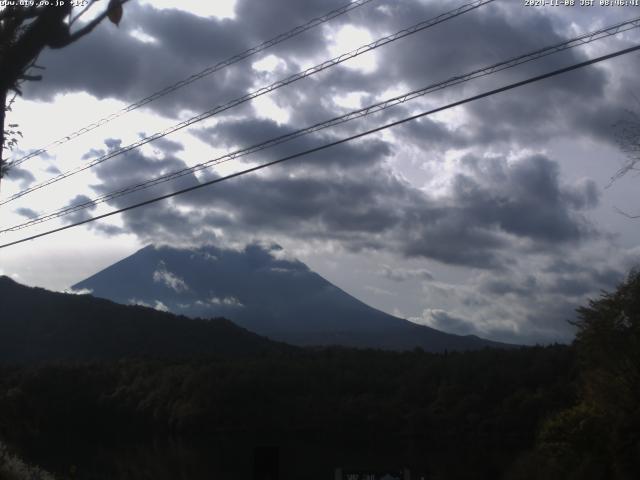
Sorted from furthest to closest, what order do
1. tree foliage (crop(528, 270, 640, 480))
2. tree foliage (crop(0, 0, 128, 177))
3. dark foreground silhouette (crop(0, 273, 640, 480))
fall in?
1. dark foreground silhouette (crop(0, 273, 640, 480))
2. tree foliage (crop(528, 270, 640, 480))
3. tree foliage (crop(0, 0, 128, 177))

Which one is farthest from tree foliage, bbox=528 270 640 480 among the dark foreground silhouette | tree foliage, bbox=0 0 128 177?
tree foliage, bbox=0 0 128 177

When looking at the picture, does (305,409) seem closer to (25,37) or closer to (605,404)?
(605,404)

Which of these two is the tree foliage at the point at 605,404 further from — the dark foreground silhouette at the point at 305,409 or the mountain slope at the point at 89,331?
the mountain slope at the point at 89,331

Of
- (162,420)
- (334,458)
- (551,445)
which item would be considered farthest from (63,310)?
(551,445)

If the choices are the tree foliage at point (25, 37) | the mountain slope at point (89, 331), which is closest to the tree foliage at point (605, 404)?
the tree foliage at point (25, 37)

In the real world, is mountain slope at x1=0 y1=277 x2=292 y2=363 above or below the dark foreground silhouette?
above

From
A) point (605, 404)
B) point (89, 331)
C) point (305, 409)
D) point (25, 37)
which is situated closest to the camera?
point (25, 37)

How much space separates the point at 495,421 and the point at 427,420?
22.4ft

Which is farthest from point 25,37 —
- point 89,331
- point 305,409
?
point 89,331

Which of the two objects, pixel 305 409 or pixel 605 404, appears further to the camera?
pixel 305 409

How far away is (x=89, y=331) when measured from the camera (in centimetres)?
9581

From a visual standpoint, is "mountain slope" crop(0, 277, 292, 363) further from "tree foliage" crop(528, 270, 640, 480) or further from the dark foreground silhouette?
"tree foliage" crop(528, 270, 640, 480)

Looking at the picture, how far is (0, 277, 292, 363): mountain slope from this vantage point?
88.9m

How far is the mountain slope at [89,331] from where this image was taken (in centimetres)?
8888
